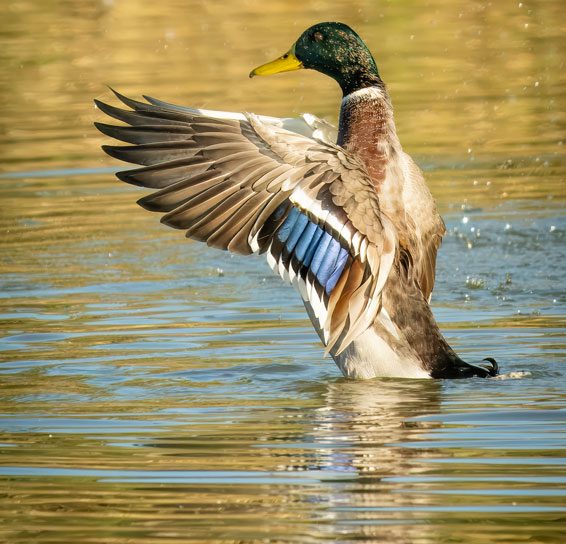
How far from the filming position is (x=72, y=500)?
18.4 feet

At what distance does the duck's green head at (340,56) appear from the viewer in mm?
8109

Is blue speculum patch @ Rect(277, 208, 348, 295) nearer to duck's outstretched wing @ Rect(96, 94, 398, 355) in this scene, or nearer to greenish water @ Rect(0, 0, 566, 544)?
duck's outstretched wing @ Rect(96, 94, 398, 355)

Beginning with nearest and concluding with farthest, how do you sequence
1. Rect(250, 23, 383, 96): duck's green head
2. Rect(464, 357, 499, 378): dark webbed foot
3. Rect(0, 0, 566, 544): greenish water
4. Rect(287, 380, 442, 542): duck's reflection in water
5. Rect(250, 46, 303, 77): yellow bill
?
Rect(287, 380, 442, 542): duck's reflection in water → Rect(0, 0, 566, 544): greenish water → Rect(464, 357, 499, 378): dark webbed foot → Rect(250, 23, 383, 96): duck's green head → Rect(250, 46, 303, 77): yellow bill

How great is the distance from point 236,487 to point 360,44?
3.33m

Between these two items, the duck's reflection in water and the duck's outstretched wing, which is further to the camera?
the duck's outstretched wing

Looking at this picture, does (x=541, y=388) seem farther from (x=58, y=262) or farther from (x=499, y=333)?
(x=58, y=262)

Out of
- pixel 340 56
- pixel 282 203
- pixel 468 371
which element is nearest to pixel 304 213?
pixel 282 203

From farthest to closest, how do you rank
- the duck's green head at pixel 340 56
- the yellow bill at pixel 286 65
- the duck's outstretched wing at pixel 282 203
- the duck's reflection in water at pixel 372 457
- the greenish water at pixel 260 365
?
the yellow bill at pixel 286 65 → the duck's green head at pixel 340 56 → the duck's outstretched wing at pixel 282 203 → the greenish water at pixel 260 365 → the duck's reflection in water at pixel 372 457

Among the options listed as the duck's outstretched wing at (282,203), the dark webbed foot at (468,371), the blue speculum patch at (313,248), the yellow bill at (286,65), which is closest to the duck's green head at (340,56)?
the yellow bill at (286,65)

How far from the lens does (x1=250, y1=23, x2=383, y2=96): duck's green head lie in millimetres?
8109

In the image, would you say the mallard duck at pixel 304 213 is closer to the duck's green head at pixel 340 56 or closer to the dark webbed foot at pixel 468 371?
the dark webbed foot at pixel 468 371

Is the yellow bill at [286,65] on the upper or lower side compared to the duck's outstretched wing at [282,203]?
upper

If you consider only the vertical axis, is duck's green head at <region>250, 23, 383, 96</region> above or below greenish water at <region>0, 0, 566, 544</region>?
above

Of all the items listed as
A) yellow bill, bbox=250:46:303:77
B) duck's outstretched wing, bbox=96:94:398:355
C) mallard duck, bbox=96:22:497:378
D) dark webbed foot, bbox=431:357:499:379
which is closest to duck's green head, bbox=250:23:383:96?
yellow bill, bbox=250:46:303:77
